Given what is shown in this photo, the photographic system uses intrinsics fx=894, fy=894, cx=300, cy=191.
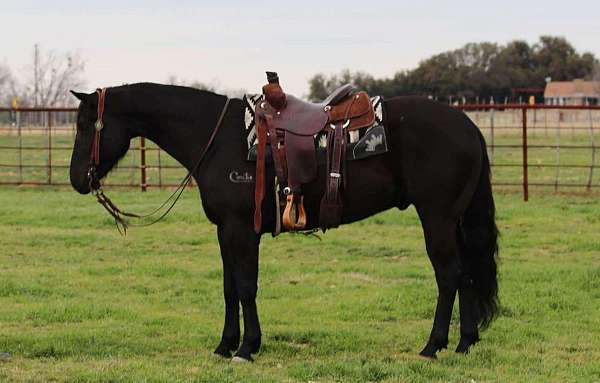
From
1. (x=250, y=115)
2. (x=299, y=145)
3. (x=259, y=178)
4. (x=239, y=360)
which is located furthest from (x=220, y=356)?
(x=250, y=115)

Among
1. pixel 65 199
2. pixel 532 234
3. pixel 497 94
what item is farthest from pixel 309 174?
pixel 497 94

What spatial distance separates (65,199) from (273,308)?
9459 mm

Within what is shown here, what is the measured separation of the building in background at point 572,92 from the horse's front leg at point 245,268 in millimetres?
73907

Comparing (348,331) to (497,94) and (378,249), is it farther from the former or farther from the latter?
(497,94)

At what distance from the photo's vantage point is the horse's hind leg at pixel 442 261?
226 inches

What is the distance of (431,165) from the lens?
5.72 m

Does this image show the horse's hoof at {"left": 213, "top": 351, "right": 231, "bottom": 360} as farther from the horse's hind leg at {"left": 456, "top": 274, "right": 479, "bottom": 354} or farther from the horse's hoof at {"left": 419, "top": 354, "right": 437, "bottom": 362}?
the horse's hind leg at {"left": 456, "top": 274, "right": 479, "bottom": 354}

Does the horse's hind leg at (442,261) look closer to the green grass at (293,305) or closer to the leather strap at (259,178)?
the green grass at (293,305)

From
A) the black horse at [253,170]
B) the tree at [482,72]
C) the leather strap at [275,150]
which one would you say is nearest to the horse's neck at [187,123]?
the black horse at [253,170]

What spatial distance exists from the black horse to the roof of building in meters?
73.7

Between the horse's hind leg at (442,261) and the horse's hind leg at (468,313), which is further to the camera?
the horse's hind leg at (468,313)

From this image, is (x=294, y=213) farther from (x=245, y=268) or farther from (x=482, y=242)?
(x=482, y=242)

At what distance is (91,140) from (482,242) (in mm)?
2680

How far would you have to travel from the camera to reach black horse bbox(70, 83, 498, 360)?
225 inches
